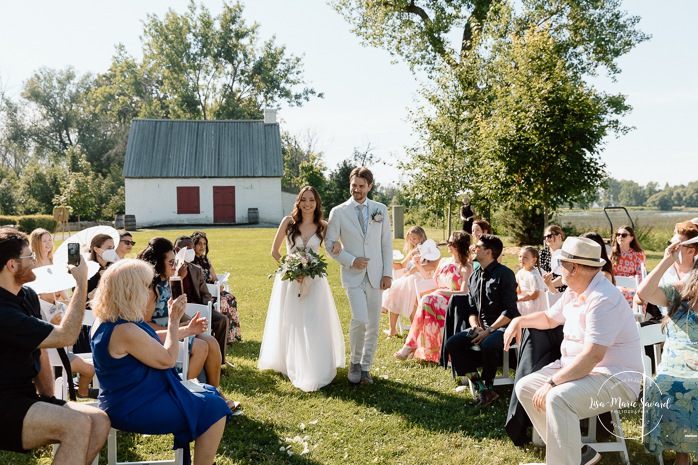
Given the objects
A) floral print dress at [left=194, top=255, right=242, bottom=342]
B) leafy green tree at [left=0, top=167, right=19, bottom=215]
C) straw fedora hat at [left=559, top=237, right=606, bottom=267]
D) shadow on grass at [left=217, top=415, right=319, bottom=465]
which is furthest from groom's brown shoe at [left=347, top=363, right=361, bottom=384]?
leafy green tree at [left=0, top=167, right=19, bottom=215]

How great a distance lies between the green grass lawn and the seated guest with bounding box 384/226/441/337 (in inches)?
46.7

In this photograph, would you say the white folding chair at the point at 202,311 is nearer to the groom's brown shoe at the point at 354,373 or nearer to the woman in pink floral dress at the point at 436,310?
the groom's brown shoe at the point at 354,373

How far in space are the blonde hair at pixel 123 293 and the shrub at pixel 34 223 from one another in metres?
27.7

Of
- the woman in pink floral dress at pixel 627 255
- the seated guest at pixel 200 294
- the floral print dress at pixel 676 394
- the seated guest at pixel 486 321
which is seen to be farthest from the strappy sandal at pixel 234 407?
the woman in pink floral dress at pixel 627 255

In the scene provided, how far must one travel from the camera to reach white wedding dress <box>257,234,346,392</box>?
5.92m

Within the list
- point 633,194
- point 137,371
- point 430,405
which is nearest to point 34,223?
point 430,405

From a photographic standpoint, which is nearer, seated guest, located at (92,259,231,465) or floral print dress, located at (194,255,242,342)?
seated guest, located at (92,259,231,465)

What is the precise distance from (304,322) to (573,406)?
308 cm

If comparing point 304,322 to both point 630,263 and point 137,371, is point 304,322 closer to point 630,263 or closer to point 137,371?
point 137,371

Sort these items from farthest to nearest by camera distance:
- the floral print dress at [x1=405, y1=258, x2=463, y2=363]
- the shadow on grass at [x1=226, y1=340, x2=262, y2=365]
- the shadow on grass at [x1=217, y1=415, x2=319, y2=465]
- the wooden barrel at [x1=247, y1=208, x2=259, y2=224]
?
the wooden barrel at [x1=247, y1=208, x2=259, y2=224] → the shadow on grass at [x1=226, y1=340, x2=262, y2=365] → the floral print dress at [x1=405, y1=258, x2=463, y2=363] → the shadow on grass at [x1=217, y1=415, x2=319, y2=465]

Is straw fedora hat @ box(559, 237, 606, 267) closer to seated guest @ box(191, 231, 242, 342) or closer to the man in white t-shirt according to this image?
the man in white t-shirt

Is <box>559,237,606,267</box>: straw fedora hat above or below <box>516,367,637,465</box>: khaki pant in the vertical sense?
above

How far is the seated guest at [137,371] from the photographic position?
339 cm

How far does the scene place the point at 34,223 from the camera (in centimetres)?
2830
